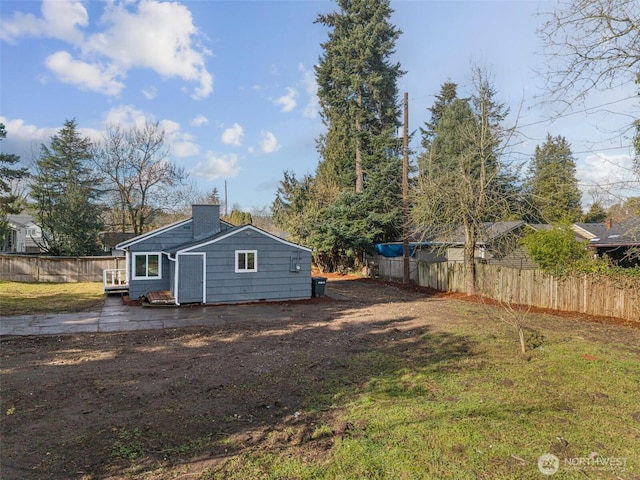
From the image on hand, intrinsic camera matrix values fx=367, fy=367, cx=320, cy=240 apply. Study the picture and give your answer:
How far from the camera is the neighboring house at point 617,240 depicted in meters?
8.34

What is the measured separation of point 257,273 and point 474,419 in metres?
10.9

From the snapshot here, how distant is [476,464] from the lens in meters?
3.37

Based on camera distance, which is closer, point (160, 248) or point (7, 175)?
point (160, 248)

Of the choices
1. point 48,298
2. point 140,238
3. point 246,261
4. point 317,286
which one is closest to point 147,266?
point 140,238

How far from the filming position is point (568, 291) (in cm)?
1230

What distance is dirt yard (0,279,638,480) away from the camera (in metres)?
3.52

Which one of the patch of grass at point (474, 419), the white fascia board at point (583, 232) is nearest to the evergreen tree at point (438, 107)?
the white fascia board at point (583, 232)

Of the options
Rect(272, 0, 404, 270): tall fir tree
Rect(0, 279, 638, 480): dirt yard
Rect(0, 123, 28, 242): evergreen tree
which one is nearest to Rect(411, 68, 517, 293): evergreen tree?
Rect(0, 279, 638, 480): dirt yard

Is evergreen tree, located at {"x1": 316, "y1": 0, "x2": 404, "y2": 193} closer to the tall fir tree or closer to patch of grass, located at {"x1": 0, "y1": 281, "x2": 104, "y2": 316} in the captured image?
the tall fir tree

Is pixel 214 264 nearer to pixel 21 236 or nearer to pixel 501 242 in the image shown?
pixel 501 242

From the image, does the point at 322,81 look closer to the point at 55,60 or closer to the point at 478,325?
the point at 55,60

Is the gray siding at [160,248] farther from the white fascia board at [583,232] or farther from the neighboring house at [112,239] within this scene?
the white fascia board at [583,232]

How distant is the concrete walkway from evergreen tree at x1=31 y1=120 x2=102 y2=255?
1357 cm

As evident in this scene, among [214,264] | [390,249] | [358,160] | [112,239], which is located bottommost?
[214,264]
